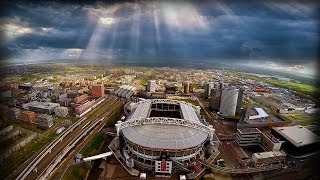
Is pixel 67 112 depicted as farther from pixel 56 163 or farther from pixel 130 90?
pixel 130 90

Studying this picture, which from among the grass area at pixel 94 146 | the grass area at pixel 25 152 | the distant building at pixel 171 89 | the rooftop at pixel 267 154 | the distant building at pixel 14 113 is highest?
the distant building at pixel 14 113

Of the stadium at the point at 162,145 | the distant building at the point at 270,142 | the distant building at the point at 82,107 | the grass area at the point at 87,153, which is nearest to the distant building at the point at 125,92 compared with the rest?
the distant building at the point at 82,107

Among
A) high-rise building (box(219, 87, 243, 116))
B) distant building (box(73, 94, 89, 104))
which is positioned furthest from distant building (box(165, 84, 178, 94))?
distant building (box(73, 94, 89, 104))

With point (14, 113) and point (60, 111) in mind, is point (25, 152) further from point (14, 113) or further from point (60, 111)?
point (60, 111)

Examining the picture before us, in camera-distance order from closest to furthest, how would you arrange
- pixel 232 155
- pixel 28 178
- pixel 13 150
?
pixel 28 178 < pixel 13 150 < pixel 232 155

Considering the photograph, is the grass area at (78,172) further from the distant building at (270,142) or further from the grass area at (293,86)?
the grass area at (293,86)

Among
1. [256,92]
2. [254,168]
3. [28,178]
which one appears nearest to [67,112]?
[28,178]

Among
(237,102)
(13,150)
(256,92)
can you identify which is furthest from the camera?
(256,92)
